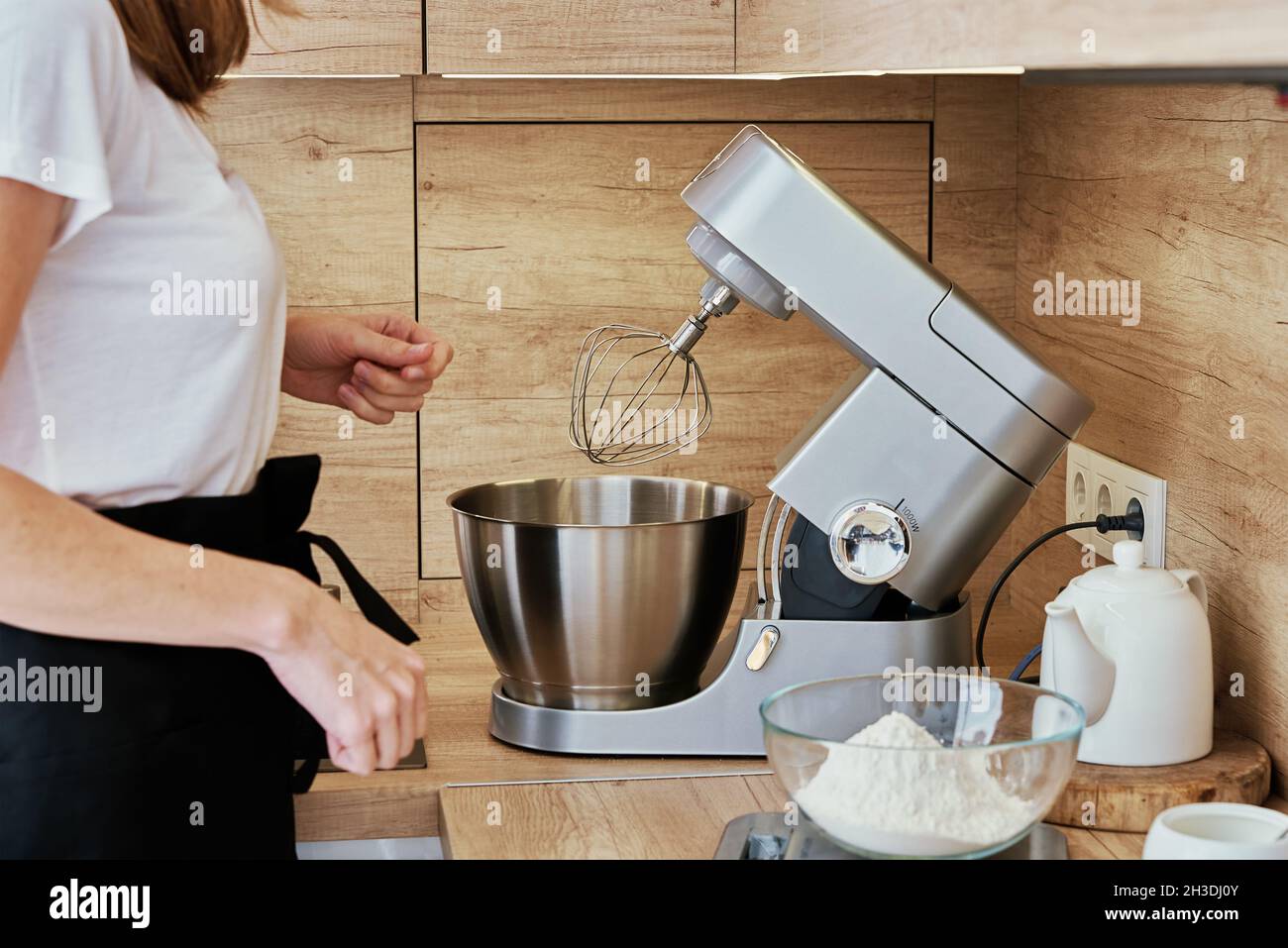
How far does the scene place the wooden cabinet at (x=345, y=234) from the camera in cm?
143

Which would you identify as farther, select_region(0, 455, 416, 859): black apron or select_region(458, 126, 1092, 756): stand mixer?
select_region(458, 126, 1092, 756): stand mixer

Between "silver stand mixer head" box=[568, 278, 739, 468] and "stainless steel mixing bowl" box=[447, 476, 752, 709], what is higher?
"silver stand mixer head" box=[568, 278, 739, 468]

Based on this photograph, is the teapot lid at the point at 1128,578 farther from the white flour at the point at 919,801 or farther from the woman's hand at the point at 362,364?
the woman's hand at the point at 362,364

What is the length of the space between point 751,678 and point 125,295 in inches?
20.8

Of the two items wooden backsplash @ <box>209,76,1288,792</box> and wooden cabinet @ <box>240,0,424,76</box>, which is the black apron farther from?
wooden backsplash @ <box>209,76,1288,792</box>

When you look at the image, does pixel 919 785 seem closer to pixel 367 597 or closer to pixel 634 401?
pixel 367 597

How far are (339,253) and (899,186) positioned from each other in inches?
24.0

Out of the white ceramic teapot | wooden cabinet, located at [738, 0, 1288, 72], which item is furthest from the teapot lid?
wooden cabinet, located at [738, 0, 1288, 72]

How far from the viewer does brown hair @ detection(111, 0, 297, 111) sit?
2.48ft

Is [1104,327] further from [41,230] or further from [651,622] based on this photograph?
[41,230]

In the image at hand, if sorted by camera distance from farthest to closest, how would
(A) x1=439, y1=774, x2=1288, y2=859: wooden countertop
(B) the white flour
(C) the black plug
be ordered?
(C) the black plug, (A) x1=439, y1=774, x2=1288, y2=859: wooden countertop, (B) the white flour

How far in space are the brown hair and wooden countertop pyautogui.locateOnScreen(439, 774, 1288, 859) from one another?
505 millimetres

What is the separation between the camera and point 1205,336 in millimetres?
1030
